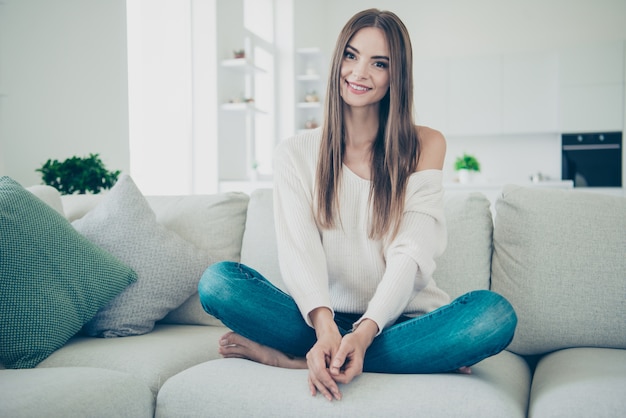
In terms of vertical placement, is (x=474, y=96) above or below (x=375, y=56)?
above

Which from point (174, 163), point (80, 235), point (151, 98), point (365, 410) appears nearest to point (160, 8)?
point (151, 98)

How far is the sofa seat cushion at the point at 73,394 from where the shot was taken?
1.10 meters

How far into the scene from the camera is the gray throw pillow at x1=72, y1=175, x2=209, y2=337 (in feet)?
5.79

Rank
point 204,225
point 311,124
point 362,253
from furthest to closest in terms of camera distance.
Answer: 1. point 311,124
2. point 204,225
3. point 362,253

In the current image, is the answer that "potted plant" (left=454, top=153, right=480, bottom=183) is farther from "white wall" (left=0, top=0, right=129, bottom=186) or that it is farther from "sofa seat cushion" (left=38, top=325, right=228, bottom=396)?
"sofa seat cushion" (left=38, top=325, right=228, bottom=396)

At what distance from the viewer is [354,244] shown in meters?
1.61

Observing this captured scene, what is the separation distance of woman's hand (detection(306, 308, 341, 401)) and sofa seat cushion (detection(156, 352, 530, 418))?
21 mm

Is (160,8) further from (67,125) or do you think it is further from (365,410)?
(365,410)

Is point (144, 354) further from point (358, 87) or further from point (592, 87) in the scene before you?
point (592, 87)

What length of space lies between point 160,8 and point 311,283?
4070 mm

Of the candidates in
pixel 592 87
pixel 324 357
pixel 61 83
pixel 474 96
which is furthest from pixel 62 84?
pixel 592 87

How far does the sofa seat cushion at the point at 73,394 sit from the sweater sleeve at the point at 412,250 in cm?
52

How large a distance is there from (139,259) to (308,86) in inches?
216

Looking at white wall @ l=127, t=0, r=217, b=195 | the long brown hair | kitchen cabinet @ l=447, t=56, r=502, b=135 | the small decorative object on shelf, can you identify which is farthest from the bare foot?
kitchen cabinet @ l=447, t=56, r=502, b=135
